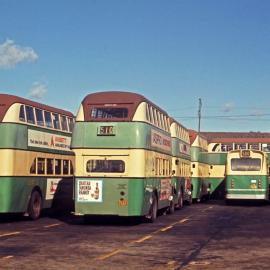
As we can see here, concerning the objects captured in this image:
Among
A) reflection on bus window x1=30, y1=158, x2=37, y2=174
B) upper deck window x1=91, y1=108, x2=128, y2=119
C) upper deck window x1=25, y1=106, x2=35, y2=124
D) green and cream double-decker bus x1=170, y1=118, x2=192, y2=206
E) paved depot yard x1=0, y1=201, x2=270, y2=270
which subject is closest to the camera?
paved depot yard x1=0, y1=201, x2=270, y2=270

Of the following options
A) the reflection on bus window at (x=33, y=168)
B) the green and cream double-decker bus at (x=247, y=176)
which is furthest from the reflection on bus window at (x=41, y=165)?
the green and cream double-decker bus at (x=247, y=176)

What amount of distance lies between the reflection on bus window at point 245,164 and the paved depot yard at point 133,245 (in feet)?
45.5

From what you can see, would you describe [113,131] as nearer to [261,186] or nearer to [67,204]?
[67,204]

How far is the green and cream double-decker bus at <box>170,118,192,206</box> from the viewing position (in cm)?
2894

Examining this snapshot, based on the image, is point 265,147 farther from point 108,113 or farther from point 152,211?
point 108,113

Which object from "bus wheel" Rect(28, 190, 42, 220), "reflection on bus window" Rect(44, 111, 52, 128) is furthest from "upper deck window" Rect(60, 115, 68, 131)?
"bus wheel" Rect(28, 190, 42, 220)

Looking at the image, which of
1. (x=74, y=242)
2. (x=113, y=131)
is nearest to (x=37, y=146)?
(x=113, y=131)

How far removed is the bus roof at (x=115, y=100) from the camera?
66.0ft

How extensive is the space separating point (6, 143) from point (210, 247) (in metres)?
9.10

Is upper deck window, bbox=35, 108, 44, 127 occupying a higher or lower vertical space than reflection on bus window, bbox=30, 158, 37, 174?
higher

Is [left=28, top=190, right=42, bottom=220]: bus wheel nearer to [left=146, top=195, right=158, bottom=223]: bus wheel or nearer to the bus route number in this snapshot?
the bus route number

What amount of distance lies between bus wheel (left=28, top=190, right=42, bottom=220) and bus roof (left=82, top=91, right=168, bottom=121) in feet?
13.9

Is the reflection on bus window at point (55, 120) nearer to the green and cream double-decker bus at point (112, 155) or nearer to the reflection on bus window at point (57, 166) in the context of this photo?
the reflection on bus window at point (57, 166)

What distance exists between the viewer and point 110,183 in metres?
19.7
